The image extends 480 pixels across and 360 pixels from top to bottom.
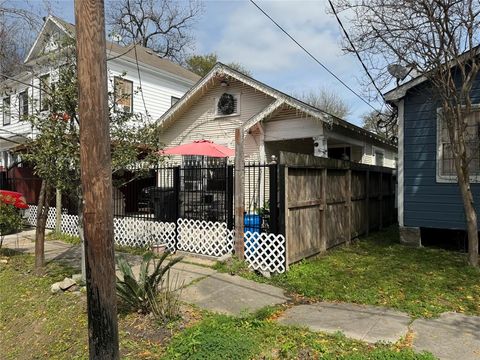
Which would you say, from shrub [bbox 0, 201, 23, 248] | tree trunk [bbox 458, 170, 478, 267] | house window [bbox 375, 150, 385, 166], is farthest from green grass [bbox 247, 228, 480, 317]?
house window [bbox 375, 150, 385, 166]

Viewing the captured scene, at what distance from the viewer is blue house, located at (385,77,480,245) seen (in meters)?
8.88

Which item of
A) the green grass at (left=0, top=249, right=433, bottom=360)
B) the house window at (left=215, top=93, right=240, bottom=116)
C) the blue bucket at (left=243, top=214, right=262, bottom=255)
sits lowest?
the green grass at (left=0, top=249, right=433, bottom=360)

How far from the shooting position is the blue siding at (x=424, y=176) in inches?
354

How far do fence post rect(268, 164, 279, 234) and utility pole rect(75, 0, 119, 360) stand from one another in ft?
13.5

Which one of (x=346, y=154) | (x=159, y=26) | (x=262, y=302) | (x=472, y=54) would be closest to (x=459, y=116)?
(x=472, y=54)

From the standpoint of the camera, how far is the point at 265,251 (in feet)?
23.8

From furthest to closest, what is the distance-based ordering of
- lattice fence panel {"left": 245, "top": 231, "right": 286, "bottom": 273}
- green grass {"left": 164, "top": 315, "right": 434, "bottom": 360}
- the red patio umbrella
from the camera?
the red patio umbrella < lattice fence panel {"left": 245, "top": 231, "right": 286, "bottom": 273} < green grass {"left": 164, "top": 315, "right": 434, "bottom": 360}

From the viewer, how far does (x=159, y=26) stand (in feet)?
108

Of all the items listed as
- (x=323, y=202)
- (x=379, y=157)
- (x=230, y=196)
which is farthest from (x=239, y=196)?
(x=379, y=157)

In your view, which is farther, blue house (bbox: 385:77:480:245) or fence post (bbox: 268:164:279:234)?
blue house (bbox: 385:77:480:245)

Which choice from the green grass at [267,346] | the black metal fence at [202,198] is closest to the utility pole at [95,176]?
the green grass at [267,346]

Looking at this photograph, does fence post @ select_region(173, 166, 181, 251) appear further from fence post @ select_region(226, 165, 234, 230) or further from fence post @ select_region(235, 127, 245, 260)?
fence post @ select_region(235, 127, 245, 260)

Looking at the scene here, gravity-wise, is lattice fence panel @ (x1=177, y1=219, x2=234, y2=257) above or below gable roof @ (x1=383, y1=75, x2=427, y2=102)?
below

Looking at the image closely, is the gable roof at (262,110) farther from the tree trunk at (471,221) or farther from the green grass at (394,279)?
the tree trunk at (471,221)
